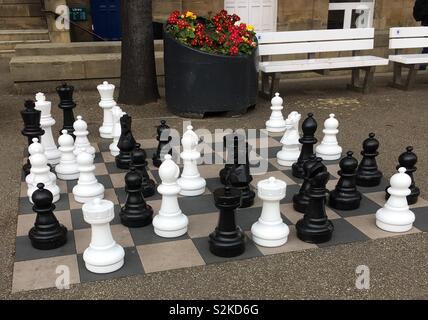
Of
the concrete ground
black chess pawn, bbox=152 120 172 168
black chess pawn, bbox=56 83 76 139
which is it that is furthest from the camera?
black chess pawn, bbox=56 83 76 139

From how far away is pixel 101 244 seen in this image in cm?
262

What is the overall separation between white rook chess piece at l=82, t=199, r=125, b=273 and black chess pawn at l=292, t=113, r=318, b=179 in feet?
5.61

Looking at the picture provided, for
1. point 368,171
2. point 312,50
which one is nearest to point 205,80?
point 312,50

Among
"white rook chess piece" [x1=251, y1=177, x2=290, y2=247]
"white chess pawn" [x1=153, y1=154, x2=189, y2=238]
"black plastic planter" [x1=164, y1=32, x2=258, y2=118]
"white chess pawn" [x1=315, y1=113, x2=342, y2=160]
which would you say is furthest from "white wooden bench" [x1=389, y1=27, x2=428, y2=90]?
"white chess pawn" [x1=153, y1=154, x2=189, y2=238]

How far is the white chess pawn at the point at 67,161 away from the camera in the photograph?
12.5ft

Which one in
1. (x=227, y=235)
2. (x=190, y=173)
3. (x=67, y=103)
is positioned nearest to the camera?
(x=227, y=235)

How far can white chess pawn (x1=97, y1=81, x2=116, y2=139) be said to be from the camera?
15.1 ft

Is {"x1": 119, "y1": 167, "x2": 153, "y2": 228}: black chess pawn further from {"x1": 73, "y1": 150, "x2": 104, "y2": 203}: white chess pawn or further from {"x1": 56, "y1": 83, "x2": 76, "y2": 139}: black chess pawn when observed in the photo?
{"x1": 56, "y1": 83, "x2": 76, "y2": 139}: black chess pawn

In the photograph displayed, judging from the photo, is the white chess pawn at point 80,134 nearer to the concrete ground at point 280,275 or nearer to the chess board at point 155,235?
the chess board at point 155,235

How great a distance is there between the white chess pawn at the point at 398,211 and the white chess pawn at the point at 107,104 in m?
2.74

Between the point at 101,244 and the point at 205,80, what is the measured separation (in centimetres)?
329

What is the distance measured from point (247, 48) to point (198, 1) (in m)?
4.46

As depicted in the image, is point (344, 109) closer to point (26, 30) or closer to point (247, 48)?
point (247, 48)

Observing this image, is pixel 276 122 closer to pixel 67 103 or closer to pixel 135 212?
pixel 67 103
